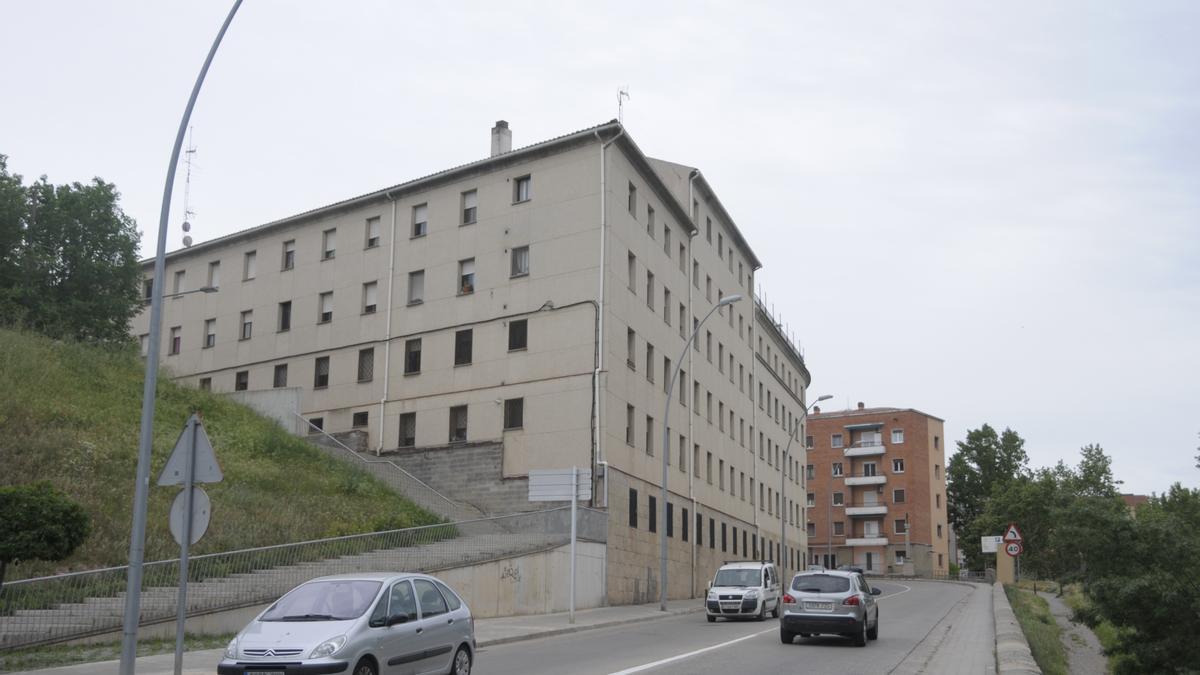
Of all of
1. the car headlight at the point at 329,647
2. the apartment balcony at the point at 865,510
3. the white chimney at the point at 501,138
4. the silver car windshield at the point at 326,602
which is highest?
the white chimney at the point at 501,138

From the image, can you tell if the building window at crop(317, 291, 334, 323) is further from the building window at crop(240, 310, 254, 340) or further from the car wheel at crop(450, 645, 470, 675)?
the car wheel at crop(450, 645, 470, 675)

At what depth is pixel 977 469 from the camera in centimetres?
10875

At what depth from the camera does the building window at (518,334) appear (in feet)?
129

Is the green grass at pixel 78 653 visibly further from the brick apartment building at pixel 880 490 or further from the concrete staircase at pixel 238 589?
the brick apartment building at pixel 880 490

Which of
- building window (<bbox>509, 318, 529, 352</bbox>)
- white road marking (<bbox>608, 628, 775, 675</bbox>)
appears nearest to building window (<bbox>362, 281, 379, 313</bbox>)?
building window (<bbox>509, 318, 529, 352</bbox>)

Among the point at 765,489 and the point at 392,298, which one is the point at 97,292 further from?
the point at 765,489

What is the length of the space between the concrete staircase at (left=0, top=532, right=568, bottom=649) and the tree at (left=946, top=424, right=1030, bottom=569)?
287 ft

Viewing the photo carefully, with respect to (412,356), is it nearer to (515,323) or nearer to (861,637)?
(515,323)

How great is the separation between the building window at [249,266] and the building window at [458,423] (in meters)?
14.9

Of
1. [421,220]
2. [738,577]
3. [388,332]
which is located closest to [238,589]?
[738,577]

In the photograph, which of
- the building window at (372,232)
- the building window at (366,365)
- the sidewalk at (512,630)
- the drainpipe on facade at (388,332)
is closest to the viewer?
the sidewalk at (512,630)

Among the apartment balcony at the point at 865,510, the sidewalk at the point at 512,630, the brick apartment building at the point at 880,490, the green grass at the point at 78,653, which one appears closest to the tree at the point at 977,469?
the brick apartment building at the point at 880,490

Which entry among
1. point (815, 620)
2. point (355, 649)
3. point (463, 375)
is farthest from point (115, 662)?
point (463, 375)

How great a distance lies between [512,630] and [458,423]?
18402 millimetres
